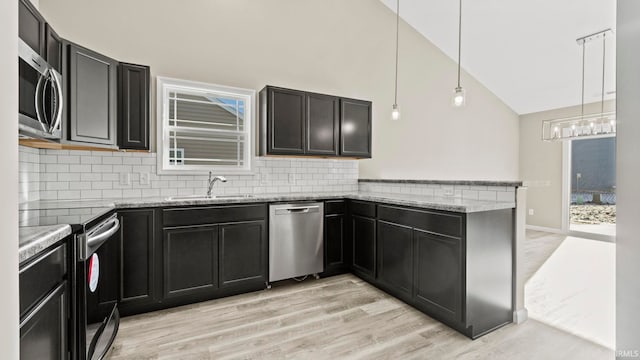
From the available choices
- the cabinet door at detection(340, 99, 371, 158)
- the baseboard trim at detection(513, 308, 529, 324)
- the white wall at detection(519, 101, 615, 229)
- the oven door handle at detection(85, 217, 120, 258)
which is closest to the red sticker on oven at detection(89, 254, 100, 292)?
the oven door handle at detection(85, 217, 120, 258)

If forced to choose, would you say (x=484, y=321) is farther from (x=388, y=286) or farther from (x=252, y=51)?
(x=252, y=51)

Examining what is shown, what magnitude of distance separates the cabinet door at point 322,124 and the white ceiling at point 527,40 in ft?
7.80

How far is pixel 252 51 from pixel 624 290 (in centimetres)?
394

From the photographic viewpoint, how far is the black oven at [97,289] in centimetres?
150

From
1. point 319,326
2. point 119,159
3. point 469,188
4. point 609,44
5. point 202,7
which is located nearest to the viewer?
point 319,326

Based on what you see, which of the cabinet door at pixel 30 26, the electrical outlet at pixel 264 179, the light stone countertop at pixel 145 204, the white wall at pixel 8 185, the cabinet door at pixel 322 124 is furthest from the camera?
the electrical outlet at pixel 264 179

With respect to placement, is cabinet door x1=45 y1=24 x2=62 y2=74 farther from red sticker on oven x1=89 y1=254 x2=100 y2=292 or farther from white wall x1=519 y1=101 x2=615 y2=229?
white wall x1=519 y1=101 x2=615 y2=229

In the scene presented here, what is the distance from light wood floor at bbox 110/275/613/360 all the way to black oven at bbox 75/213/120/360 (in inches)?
6.9

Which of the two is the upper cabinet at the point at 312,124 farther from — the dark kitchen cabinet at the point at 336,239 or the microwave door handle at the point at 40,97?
the microwave door handle at the point at 40,97

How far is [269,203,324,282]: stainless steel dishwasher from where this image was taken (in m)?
3.05

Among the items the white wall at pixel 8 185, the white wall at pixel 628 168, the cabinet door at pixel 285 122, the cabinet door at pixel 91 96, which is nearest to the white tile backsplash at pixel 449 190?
the cabinet door at pixel 285 122

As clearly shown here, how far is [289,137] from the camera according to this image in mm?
3463

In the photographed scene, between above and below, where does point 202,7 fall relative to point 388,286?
above

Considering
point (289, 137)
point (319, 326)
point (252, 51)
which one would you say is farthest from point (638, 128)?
point (252, 51)
